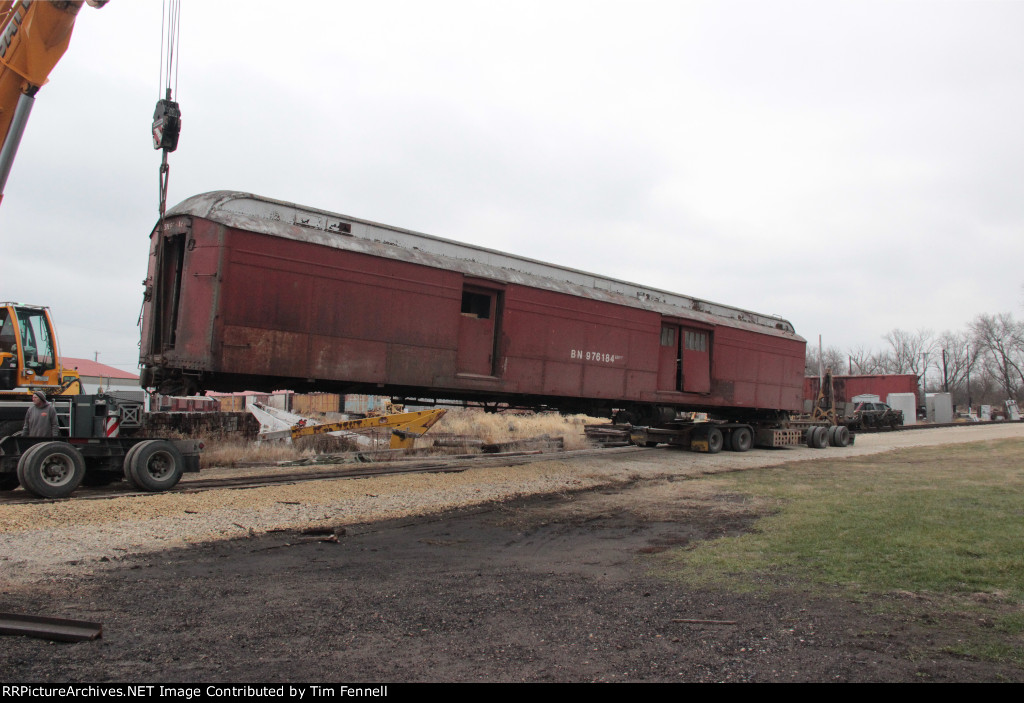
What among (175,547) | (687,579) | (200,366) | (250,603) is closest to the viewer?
(250,603)

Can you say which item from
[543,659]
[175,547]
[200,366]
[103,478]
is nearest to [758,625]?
[543,659]

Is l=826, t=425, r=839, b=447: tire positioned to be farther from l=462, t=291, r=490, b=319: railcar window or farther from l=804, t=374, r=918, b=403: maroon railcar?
l=804, t=374, r=918, b=403: maroon railcar

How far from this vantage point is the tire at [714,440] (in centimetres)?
1812

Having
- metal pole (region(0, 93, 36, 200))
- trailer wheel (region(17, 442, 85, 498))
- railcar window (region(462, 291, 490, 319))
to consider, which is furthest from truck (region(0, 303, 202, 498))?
railcar window (region(462, 291, 490, 319))

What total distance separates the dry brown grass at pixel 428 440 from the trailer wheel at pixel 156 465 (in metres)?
4.24

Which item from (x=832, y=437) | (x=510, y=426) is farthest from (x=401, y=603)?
(x=510, y=426)

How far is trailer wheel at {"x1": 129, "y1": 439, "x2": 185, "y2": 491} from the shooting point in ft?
30.6

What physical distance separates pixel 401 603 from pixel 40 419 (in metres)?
7.26

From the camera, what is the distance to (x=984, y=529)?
22.0ft

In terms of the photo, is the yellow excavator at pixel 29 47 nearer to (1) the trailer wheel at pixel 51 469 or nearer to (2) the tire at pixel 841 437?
(1) the trailer wheel at pixel 51 469

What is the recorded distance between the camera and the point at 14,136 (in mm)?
5980

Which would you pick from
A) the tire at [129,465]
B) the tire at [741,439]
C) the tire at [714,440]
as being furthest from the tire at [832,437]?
the tire at [129,465]

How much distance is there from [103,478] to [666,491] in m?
8.72

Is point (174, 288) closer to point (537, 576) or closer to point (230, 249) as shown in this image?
point (230, 249)
